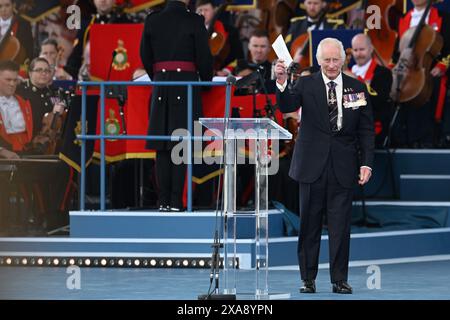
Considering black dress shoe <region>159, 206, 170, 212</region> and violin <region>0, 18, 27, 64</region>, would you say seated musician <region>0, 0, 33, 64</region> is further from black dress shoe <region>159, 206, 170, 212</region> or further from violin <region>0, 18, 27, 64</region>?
black dress shoe <region>159, 206, 170, 212</region>

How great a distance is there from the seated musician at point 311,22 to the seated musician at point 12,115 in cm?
304

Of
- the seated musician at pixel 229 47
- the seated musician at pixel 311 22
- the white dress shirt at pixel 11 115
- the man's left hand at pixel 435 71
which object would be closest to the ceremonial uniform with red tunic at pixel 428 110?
the man's left hand at pixel 435 71

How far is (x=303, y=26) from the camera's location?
15.9 meters

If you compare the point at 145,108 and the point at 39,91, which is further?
the point at 39,91

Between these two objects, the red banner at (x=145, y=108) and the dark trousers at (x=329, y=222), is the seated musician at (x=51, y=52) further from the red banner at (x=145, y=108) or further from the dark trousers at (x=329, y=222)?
the dark trousers at (x=329, y=222)

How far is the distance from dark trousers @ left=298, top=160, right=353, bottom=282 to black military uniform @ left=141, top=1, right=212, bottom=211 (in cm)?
241

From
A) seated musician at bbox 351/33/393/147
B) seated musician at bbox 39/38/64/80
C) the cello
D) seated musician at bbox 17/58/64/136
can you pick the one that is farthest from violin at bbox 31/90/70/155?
the cello

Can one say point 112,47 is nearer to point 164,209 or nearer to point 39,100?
point 39,100

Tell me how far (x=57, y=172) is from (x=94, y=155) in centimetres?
40

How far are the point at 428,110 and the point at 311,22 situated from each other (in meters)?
1.61

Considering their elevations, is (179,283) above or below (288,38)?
below

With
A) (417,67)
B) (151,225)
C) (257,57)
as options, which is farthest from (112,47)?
(417,67)

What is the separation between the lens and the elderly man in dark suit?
10867 millimetres

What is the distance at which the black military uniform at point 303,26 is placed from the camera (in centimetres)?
→ 1575
